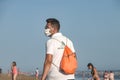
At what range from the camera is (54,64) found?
7.66 metres

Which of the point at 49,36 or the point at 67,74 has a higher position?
the point at 49,36

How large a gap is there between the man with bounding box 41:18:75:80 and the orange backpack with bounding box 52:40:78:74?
0.24 feet

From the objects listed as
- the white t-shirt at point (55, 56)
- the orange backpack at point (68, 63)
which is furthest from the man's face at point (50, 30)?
the orange backpack at point (68, 63)

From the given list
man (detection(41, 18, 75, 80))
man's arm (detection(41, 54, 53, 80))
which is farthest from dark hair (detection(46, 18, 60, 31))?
man's arm (detection(41, 54, 53, 80))

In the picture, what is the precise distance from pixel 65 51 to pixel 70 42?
0.89 ft

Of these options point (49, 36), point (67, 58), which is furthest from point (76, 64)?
point (49, 36)

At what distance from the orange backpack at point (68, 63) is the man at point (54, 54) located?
0.07 meters

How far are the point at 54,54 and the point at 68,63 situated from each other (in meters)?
0.32

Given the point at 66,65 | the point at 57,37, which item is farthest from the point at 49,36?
the point at 66,65

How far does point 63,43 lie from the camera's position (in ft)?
25.7

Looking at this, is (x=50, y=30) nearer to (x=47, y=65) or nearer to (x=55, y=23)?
(x=55, y=23)

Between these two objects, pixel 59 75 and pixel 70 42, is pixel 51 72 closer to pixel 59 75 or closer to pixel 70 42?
pixel 59 75

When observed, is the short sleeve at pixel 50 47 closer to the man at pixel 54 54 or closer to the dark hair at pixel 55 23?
the man at pixel 54 54

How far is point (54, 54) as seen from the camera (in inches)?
304
